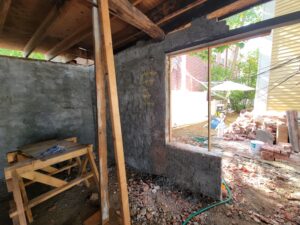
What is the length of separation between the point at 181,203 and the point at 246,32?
2.42 m

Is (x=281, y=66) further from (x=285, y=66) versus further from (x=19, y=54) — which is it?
(x=19, y=54)

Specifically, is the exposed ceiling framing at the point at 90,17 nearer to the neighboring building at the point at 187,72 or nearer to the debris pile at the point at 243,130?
the debris pile at the point at 243,130

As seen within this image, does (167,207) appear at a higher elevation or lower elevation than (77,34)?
lower

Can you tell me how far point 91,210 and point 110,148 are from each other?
1.70 m

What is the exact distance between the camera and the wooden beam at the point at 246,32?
1.39 meters

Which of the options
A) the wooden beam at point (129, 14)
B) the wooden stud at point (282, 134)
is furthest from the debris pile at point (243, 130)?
the wooden beam at point (129, 14)

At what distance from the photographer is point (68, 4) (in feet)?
5.53

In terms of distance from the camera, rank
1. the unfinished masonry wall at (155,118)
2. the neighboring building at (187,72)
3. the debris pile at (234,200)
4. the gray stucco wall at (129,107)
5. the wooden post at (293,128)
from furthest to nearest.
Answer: the neighboring building at (187,72) → the wooden post at (293,128) → the gray stucco wall at (129,107) → the unfinished masonry wall at (155,118) → the debris pile at (234,200)

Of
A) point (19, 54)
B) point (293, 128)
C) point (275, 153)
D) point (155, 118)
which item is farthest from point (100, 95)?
point (19, 54)

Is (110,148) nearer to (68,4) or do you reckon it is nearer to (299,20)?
(68,4)

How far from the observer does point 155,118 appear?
2.51m

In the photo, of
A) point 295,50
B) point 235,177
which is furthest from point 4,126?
point 295,50

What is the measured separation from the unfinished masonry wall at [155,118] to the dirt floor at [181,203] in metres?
0.23

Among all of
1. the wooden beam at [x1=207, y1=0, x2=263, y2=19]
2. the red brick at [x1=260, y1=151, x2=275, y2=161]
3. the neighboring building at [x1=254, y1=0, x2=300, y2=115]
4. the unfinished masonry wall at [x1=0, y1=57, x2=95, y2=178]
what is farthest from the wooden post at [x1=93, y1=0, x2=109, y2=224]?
the neighboring building at [x1=254, y1=0, x2=300, y2=115]
